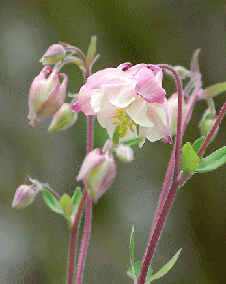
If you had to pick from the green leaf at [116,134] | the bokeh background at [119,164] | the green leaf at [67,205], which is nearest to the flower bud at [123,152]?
the green leaf at [116,134]

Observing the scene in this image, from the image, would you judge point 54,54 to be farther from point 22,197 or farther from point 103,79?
point 22,197

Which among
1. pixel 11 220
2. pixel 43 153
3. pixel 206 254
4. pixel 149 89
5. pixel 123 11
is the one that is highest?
pixel 123 11

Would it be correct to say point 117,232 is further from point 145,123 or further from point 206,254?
point 145,123

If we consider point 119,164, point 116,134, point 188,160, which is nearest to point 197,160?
point 188,160

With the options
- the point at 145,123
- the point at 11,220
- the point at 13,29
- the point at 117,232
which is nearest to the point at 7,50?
the point at 13,29

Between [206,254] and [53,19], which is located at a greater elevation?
[53,19]

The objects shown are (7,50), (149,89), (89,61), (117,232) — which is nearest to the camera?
(149,89)
